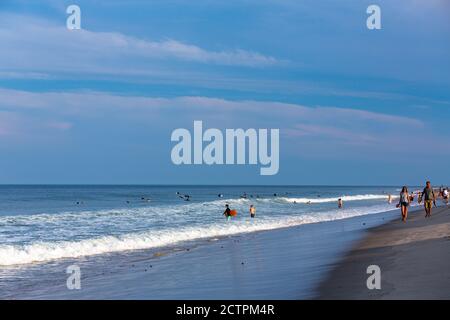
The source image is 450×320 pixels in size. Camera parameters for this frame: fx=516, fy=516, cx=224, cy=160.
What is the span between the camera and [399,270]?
1067 centimetres

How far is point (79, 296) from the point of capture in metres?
10.9

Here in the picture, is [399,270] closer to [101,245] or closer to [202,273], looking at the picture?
[202,273]

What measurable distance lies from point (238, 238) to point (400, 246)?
952cm

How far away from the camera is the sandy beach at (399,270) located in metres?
8.64

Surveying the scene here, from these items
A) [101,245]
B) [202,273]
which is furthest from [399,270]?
[101,245]

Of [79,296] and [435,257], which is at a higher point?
[435,257]

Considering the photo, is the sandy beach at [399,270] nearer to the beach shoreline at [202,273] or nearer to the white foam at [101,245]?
the beach shoreline at [202,273]

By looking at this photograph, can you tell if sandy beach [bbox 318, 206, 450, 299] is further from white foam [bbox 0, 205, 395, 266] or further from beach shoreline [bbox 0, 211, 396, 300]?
white foam [bbox 0, 205, 395, 266]

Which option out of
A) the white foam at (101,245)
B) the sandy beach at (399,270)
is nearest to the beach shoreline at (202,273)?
the sandy beach at (399,270)

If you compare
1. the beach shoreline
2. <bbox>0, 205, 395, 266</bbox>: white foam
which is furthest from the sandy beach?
<bbox>0, 205, 395, 266</bbox>: white foam

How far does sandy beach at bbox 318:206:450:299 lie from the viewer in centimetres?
864

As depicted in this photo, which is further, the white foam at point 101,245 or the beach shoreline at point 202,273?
the white foam at point 101,245
